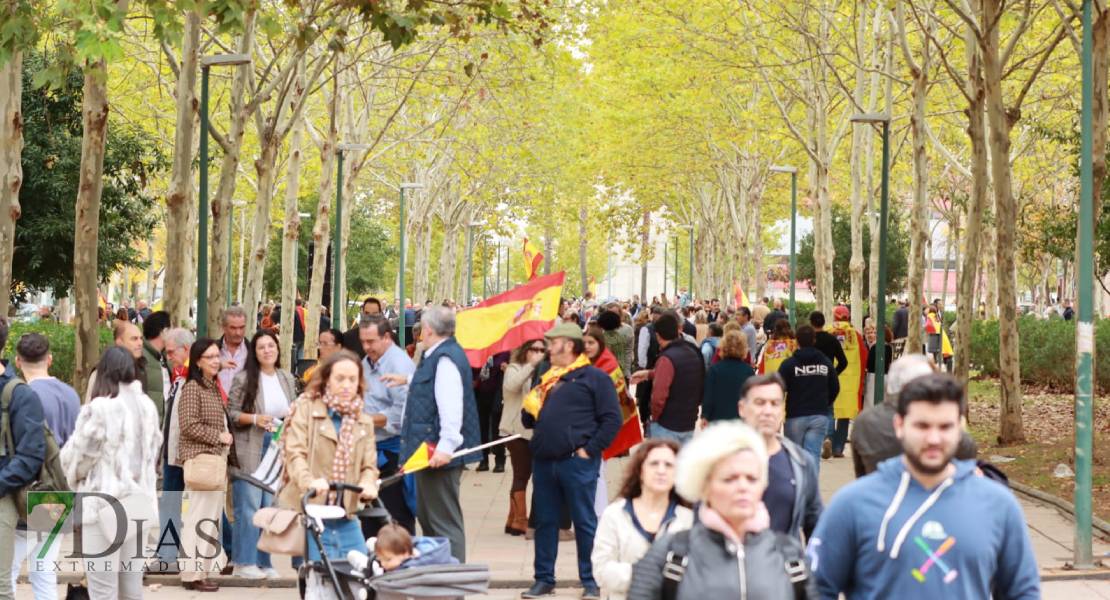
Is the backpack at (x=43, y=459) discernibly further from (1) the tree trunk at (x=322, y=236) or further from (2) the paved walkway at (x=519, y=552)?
(1) the tree trunk at (x=322, y=236)

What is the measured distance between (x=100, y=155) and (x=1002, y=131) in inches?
382

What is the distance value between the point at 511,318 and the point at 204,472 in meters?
3.18

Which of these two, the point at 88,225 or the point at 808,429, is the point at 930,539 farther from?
the point at 88,225

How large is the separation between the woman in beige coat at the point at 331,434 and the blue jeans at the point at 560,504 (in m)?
1.88

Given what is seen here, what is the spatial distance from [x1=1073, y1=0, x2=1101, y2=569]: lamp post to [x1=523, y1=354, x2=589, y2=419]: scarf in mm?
3905

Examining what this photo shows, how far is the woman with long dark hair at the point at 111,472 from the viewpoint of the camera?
8.58m

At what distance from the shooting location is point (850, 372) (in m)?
19.0

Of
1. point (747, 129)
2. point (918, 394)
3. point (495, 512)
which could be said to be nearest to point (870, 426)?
point (918, 394)

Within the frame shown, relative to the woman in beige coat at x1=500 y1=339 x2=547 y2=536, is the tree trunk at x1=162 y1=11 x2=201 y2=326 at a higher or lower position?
higher

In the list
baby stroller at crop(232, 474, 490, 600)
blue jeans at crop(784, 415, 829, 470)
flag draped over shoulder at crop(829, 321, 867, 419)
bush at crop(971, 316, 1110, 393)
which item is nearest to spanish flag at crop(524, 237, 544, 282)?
flag draped over shoulder at crop(829, 321, 867, 419)

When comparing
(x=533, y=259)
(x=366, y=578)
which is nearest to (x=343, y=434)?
(x=366, y=578)

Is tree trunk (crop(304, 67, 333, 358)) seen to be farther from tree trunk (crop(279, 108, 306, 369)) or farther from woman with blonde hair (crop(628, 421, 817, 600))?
woman with blonde hair (crop(628, 421, 817, 600))

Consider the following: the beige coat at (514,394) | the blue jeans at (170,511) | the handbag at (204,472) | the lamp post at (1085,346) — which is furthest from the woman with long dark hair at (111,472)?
the lamp post at (1085,346)

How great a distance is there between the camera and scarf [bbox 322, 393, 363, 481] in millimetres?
8562
